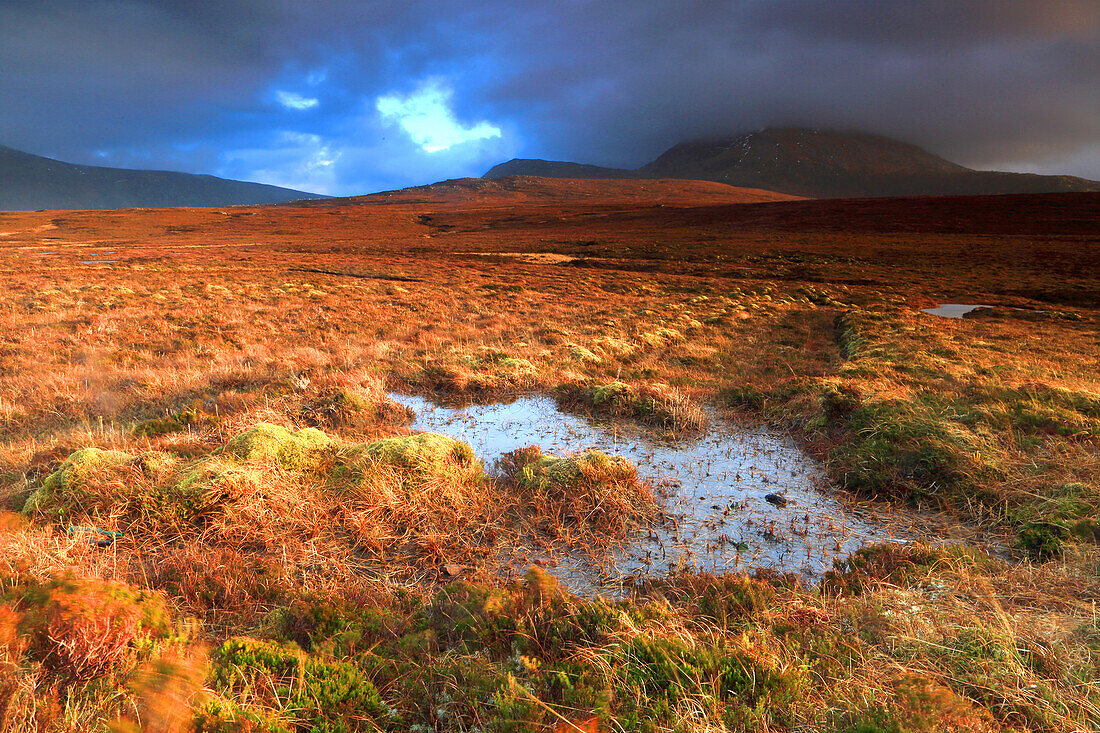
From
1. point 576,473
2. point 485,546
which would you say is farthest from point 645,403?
point 485,546

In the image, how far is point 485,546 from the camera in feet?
18.2

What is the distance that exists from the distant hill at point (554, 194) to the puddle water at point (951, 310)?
12340cm

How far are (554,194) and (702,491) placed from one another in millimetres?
174486

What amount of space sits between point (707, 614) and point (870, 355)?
13.1 m

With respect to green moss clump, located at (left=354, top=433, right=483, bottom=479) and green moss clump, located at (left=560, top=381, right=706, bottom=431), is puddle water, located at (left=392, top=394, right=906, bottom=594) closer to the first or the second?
green moss clump, located at (left=560, top=381, right=706, bottom=431)

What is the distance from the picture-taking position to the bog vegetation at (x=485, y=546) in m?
3.12

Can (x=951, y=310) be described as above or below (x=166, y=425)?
above

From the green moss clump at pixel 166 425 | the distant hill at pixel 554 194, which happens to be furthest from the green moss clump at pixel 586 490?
the distant hill at pixel 554 194

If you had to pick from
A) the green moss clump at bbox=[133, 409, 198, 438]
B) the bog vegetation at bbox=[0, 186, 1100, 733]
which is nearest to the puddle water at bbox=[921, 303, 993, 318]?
the bog vegetation at bbox=[0, 186, 1100, 733]

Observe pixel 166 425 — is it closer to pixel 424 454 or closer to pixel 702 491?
pixel 424 454

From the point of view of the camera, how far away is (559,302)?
89.4 feet

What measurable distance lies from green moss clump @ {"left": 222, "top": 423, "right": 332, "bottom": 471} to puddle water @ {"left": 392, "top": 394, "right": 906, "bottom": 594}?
8.42 feet

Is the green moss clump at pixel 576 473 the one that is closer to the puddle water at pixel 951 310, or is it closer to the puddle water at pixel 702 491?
the puddle water at pixel 702 491

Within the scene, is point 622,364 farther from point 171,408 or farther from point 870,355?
point 171,408
